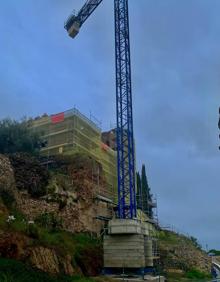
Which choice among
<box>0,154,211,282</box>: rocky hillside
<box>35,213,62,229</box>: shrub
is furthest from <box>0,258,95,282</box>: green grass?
<box>35,213,62,229</box>: shrub

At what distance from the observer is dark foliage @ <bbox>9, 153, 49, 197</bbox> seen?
1101 inches

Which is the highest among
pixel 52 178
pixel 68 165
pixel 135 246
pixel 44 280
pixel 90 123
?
pixel 90 123

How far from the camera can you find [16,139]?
36.8 meters

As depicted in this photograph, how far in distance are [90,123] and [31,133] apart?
9.58 m

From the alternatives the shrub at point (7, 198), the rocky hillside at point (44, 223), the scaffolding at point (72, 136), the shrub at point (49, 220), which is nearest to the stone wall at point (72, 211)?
the rocky hillside at point (44, 223)

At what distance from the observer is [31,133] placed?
37781 millimetres

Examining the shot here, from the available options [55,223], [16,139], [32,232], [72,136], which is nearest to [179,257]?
[72,136]

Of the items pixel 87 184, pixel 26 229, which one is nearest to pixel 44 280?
pixel 26 229

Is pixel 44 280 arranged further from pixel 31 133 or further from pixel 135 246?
pixel 31 133

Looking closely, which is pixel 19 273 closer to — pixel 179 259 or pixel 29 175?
pixel 29 175

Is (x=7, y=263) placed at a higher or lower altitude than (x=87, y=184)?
lower

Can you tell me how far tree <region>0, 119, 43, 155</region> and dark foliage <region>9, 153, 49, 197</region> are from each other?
6.44 m

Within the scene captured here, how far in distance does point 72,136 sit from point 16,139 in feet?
22.7

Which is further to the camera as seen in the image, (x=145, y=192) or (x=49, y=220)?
(x=145, y=192)
